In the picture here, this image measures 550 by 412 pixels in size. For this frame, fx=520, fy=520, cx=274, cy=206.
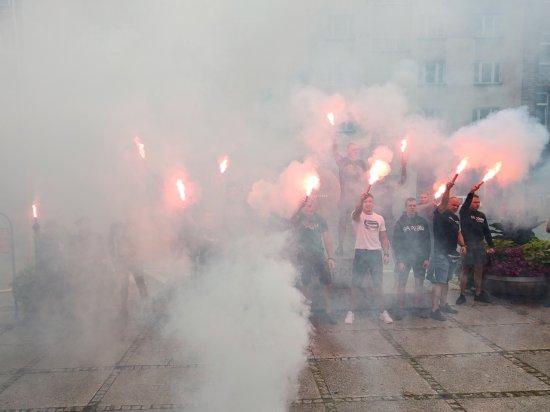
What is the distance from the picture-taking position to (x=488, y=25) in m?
4.59

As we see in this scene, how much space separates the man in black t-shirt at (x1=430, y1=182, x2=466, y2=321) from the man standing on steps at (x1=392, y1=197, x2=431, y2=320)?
0.16 m

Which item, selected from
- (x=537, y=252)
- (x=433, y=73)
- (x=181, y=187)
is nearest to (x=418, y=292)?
(x=537, y=252)

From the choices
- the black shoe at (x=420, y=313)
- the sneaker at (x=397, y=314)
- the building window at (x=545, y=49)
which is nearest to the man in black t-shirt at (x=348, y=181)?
the sneaker at (x=397, y=314)

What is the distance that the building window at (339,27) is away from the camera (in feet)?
15.3

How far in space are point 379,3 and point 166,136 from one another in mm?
2352

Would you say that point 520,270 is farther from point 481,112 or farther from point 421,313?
point 481,112

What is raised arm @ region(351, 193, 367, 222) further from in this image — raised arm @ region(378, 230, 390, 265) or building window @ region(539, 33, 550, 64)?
building window @ region(539, 33, 550, 64)

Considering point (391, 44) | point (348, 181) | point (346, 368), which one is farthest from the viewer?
point (348, 181)

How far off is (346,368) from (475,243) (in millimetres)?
3095

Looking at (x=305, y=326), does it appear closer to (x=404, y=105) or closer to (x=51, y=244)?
(x=404, y=105)

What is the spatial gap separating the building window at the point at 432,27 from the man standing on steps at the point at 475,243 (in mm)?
2667

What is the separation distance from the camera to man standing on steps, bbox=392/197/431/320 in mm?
6043

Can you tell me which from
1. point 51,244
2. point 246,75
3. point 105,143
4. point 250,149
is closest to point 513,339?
point 250,149

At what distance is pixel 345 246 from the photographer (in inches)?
287
